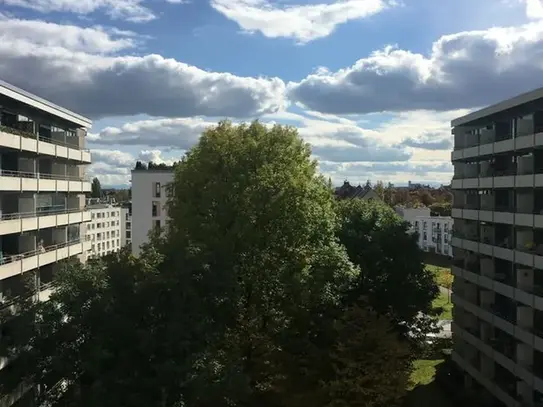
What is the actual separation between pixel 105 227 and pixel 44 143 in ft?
286

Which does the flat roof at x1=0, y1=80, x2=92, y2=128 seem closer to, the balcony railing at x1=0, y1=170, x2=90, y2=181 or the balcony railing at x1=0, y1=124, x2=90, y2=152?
the balcony railing at x1=0, y1=124, x2=90, y2=152

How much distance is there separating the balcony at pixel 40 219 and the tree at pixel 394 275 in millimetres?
17302

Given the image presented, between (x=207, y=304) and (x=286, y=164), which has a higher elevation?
(x=286, y=164)

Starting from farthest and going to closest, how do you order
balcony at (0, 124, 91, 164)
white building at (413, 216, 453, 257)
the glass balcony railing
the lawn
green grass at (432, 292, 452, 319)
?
white building at (413, 216, 453, 257), green grass at (432, 292, 452, 319), the lawn, the glass balcony railing, balcony at (0, 124, 91, 164)

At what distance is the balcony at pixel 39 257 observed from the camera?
29734 mm

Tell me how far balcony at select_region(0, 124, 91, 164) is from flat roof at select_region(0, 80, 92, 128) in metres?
1.32

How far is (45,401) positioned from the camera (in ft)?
77.4

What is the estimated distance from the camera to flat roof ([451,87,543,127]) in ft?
98.2

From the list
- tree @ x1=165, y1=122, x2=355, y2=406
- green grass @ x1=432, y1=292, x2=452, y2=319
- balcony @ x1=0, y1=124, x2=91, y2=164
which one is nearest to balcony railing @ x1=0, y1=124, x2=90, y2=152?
balcony @ x1=0, y1=124, x2=91, y2=164

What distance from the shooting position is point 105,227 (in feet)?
387

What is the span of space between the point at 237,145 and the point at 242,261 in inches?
306

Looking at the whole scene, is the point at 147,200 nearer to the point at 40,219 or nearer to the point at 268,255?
the point at 40,219

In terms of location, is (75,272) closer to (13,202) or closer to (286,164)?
(13,202)

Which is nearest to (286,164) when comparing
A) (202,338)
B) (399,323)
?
(399,323)
